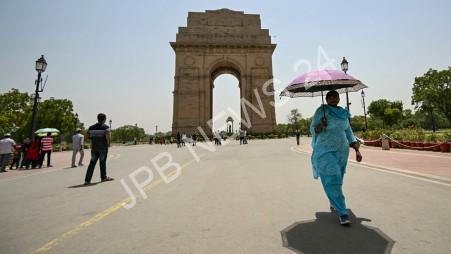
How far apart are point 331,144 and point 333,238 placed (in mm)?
1312

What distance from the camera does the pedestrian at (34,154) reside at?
11.9m

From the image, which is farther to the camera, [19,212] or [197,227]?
[19,212]

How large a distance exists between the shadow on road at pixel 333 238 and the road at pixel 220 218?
1 centimetres

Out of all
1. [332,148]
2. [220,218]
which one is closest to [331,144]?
[332,148]

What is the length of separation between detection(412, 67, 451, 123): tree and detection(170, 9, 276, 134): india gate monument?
30.3 meters

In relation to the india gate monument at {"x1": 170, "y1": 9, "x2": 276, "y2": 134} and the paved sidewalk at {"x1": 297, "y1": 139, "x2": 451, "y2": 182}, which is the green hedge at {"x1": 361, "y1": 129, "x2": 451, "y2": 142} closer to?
the paved sidewalk at {"x1": 297, "y1": 139, "x2": 451, "y2": 182}

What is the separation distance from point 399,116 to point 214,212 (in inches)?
3767

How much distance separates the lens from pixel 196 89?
142 ft

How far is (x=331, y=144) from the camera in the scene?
366cm

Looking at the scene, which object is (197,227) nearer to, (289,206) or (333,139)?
(289,206)

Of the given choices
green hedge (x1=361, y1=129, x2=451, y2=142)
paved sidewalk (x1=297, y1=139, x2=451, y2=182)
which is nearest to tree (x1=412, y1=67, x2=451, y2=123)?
green hedge (x1=361, y1=129, x2=451, y2=142)

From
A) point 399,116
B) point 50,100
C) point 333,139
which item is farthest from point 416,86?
point 50,100

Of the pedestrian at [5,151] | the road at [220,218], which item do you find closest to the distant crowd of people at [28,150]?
the pedestrian at [5,151]

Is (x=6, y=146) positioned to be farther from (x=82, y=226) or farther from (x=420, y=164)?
(x=420, y=164)
